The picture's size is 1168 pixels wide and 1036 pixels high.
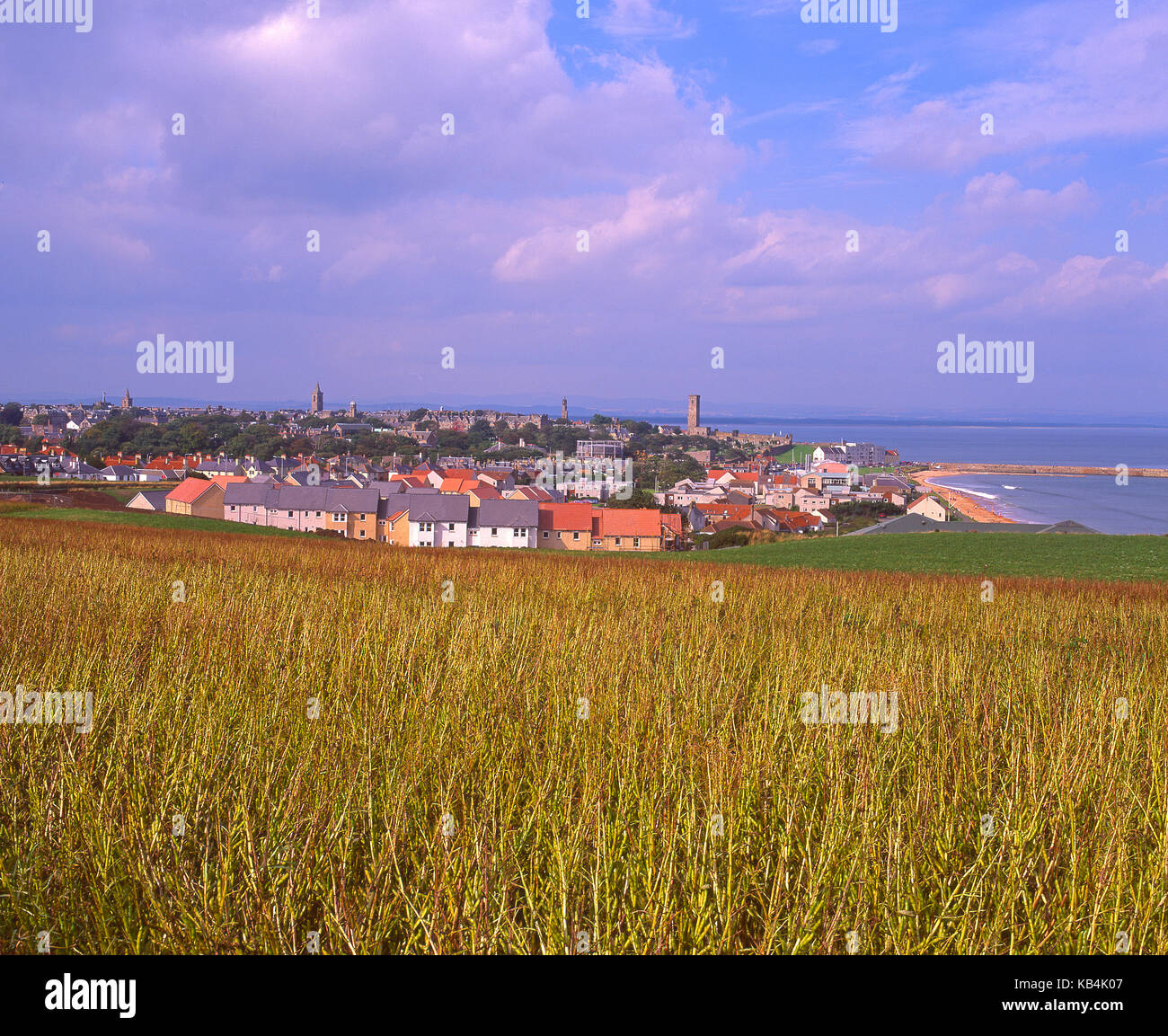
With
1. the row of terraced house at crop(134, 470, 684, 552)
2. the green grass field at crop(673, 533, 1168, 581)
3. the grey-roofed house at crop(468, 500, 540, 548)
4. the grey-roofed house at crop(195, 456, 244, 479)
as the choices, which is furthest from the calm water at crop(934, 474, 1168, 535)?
the grey-roofed house at crop(195, 456, 244, 479)

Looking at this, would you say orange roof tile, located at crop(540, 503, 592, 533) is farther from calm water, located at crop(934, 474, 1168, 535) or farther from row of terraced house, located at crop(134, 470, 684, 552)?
calm water, located at crop(934, 474, 1168, 535)

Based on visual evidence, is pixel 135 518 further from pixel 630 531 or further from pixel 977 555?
pixel 977 555

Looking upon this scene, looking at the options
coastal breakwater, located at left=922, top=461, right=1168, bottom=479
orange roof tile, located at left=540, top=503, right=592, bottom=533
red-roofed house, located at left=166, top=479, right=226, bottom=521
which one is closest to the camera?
orange roof tile, located at left=540, top=503, right=592, bottom=533

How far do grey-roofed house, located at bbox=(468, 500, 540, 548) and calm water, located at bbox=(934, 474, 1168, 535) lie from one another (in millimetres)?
41795

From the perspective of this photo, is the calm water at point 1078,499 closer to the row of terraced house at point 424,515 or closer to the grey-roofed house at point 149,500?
the row of terraced house at point 424,515

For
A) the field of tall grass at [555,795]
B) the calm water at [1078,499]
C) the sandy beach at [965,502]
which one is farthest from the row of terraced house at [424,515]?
the field of tall grass at [555,795]

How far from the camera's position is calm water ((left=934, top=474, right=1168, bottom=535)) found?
2844 inches

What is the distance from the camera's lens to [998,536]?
35.9 metres

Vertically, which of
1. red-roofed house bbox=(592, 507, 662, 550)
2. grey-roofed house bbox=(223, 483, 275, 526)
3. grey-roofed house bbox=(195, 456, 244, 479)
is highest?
grey-roofed house bbox=(195, 456, 244, 479)
